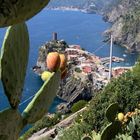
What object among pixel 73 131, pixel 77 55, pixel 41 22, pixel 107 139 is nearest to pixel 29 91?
pixel 77 55

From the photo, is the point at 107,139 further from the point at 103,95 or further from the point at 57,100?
the point at 57,100

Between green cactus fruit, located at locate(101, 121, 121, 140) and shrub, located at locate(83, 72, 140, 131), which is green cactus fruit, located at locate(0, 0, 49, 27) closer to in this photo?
green cactus fruit, located at locate(101, 121, 121, 140)

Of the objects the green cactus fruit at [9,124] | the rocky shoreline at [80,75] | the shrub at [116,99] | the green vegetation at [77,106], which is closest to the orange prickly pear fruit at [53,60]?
the green cactus fruit at [9,124]

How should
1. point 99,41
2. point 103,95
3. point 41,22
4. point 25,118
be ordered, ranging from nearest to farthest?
point 25,118
point 103,95
point 99,41
point 41,22

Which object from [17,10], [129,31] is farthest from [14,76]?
[129,31]

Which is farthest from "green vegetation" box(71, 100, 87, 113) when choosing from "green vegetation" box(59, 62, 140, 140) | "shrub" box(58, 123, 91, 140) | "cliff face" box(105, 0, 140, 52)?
"cliff face" box(105, 0, 140, 52)

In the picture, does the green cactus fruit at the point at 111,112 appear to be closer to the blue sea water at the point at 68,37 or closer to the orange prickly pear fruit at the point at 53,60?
the orange prickly pear fruit at the point at 53,60
